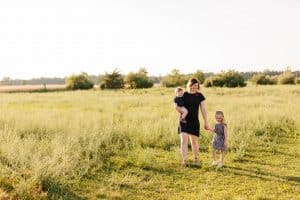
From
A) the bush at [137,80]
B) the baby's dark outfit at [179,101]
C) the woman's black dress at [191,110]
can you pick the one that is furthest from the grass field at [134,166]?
the bush at [137,80]

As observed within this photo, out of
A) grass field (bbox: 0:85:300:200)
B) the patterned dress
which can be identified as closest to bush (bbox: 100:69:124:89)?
grass field (bbox: 0:85:300:200)

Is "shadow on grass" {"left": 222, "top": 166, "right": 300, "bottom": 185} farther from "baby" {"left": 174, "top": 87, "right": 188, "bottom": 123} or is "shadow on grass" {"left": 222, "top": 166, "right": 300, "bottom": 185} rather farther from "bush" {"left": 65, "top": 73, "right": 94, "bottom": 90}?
"bush" {"left": 65, "top": 73, "right": 94, "bottom": 90}

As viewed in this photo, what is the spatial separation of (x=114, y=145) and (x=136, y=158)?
1.23 metres

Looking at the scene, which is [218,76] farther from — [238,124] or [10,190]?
[10,190]

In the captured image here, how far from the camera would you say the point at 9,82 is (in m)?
152

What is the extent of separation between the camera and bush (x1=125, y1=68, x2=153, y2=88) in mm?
64875

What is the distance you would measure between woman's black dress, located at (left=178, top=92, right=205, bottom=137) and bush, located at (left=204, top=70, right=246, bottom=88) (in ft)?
171

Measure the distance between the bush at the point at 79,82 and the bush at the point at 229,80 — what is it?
18.0 meters

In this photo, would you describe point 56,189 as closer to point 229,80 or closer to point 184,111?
point 184,111

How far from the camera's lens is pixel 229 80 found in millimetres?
61219

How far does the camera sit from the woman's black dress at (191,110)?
9.48 m

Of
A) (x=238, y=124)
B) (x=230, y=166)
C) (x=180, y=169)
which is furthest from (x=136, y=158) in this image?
(x=238, y=124)

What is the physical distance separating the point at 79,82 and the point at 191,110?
57.5m

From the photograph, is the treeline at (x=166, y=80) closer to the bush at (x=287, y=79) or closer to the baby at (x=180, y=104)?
the bush at (x=287, y=79)
